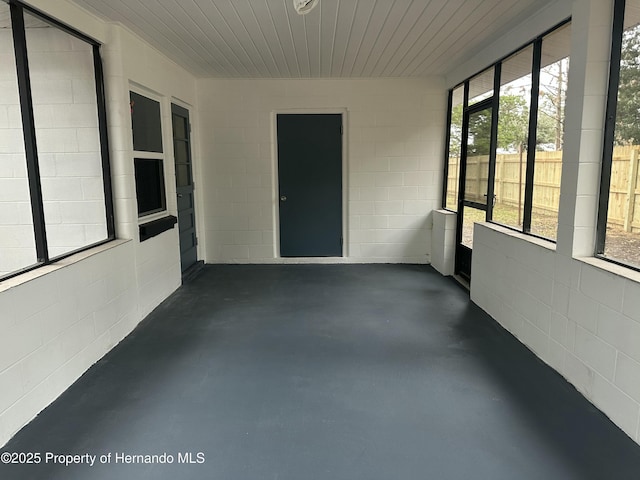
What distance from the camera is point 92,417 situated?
8.14 ft

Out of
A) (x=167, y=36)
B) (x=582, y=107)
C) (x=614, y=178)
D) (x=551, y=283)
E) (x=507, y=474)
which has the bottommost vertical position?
(x=507, y=474)

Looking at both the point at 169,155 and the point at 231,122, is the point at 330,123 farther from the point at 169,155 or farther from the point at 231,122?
the point at 169,155

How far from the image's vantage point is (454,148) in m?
5.87

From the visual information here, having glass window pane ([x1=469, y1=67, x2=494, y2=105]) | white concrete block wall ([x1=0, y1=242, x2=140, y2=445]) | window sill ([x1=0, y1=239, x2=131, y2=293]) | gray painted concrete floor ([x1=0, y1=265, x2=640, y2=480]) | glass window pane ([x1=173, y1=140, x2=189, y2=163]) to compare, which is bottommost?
gray painted concrete floor ([x1=0, y1=265, x2=640, y2=480])

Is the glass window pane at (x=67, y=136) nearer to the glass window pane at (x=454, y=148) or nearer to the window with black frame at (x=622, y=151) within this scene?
the window with black frame at (x=622, y=151)

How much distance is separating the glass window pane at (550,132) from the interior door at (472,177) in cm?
100

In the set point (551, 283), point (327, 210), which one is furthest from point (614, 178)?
point (327, 210)

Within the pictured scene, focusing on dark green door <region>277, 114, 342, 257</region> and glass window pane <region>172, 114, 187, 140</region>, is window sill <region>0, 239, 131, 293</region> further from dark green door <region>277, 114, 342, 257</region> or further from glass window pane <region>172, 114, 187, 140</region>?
dark green door <region>277, 114, 342, 257</region>

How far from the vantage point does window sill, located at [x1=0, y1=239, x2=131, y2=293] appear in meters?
2.39

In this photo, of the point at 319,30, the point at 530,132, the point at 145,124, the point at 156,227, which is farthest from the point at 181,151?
the point at 530,132

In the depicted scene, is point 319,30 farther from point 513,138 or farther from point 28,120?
point 28,120

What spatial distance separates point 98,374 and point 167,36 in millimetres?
2957

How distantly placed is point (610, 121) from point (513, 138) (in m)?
1.39

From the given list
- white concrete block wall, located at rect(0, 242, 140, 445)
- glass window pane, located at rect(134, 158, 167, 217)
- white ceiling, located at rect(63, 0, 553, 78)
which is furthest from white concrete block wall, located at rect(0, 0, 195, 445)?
white ceiling, located at rect(63, 0, 553, 78)
